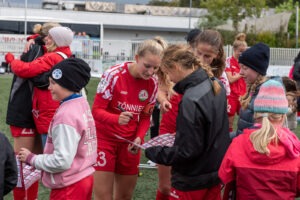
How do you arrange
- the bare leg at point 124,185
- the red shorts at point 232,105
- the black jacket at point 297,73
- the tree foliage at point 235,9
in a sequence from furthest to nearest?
1. the tree foliage at point 235,9
2. the black jacket at point 297,73
3. the red shorts at point 232,105
4. the bare leg at point 124,185

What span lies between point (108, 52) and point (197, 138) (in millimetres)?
26816

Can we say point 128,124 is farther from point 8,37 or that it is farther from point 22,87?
point 8,37

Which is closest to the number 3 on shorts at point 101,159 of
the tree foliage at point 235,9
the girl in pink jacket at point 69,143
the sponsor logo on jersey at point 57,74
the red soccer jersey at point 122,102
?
the red soccer jersey at point 122,102

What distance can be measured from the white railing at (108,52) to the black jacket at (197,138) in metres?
20.1

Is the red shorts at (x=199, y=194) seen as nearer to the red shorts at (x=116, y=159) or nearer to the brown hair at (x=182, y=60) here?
the brown hair at (x=182, y=60)

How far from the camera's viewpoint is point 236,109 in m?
8.36

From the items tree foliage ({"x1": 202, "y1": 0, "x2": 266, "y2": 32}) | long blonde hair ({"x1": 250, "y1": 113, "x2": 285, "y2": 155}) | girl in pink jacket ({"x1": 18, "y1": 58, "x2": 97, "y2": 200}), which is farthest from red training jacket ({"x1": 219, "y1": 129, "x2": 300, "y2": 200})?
tree foliage ({"x1": 202, "y1": 0, "x2": 266, "y2": 32})

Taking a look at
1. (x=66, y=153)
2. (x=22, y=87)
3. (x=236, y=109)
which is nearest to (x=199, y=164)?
(x=66, y=153)

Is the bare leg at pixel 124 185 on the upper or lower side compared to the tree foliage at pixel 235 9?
lower

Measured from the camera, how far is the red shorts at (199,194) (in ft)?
12.4

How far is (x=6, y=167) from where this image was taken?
322 cm

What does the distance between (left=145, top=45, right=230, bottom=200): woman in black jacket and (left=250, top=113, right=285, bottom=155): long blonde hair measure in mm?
329

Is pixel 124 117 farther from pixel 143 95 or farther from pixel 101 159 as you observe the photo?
pixel 101 159

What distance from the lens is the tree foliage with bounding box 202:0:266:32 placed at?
4675cm
